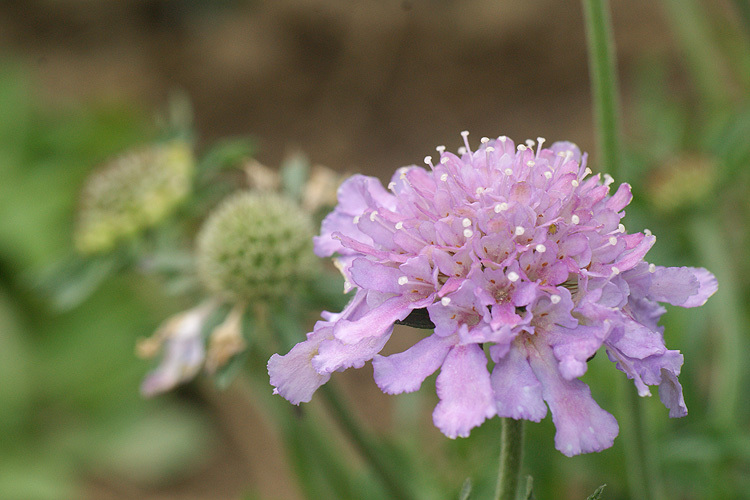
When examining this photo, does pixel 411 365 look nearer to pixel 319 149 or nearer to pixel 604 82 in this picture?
pixel 604 82

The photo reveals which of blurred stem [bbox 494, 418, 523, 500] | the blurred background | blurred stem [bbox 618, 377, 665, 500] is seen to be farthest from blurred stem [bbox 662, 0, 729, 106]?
blurred stem [bbox 494, 418, 523, 500]

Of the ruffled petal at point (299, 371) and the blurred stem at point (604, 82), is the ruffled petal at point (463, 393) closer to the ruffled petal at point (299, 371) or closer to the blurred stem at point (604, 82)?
the ruffled petal at point (299, 371)

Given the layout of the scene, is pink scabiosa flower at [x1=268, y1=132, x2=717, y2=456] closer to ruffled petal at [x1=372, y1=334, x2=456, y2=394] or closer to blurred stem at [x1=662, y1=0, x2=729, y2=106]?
Answer: ruffled petal at [x1=372, y1=334, x2=456, y2=394]

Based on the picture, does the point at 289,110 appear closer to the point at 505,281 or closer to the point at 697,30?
the point at 697,30

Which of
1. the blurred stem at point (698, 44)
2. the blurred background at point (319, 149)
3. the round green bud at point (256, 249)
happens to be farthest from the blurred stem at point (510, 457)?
the blurred stem at point (698, 44)

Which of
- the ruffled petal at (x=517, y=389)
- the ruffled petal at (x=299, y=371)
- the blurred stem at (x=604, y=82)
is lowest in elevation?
the ruffled petal at (x=517, y=389)
